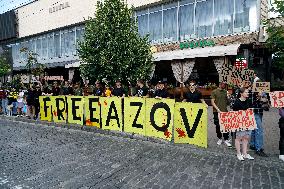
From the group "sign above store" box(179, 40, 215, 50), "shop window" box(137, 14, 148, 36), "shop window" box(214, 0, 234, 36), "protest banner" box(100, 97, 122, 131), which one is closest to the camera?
"protest banner" box(100, 97, 122, 131)

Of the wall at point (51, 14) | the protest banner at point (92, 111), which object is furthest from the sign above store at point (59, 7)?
the protest banner at point (92, 111)

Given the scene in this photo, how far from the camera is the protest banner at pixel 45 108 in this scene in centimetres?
1302

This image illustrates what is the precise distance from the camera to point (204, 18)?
68.4 ft

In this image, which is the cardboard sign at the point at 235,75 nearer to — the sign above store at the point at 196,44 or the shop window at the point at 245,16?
the shop window at the point at 245,16

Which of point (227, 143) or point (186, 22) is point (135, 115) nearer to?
point (227, 143)

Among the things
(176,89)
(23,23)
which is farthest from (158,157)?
(23,23)

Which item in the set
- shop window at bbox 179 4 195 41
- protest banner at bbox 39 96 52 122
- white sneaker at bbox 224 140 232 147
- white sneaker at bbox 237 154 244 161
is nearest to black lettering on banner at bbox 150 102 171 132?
white sneaker at bbox 224 140 232 147

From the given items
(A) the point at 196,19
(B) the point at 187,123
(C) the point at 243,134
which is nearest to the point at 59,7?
(A) the point at 196,19

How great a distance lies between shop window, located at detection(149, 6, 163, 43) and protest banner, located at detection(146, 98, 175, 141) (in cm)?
1570

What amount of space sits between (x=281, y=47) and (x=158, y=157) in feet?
34.5

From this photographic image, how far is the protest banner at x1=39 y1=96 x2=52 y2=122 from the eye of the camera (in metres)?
13.0

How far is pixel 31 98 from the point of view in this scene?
14477mm

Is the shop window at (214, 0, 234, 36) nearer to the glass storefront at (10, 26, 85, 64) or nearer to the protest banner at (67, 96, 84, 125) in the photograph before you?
the protest banner at (67, 96, 84, 125)

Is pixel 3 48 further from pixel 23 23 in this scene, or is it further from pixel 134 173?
pixel 134 173
